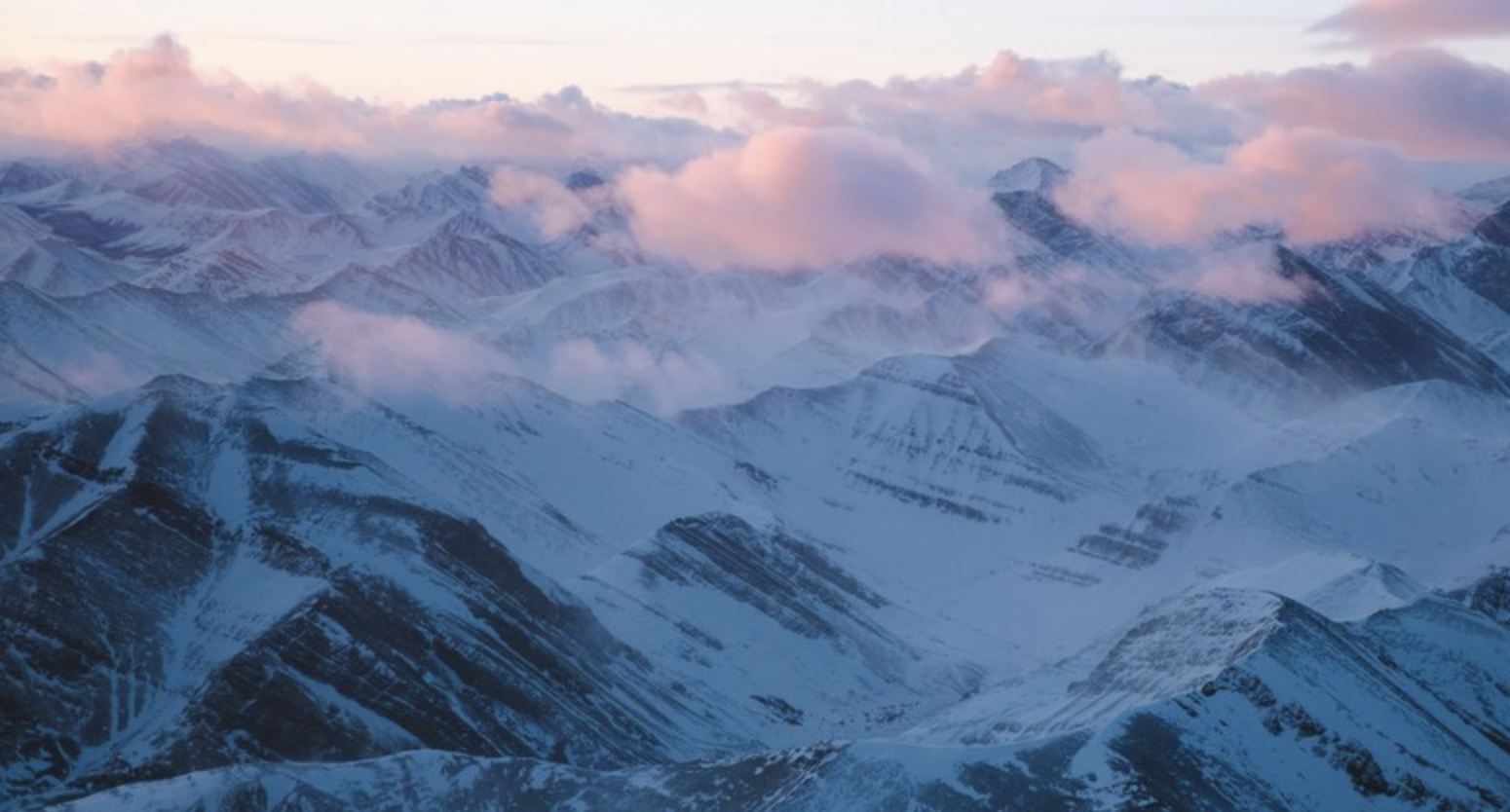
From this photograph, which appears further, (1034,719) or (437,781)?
(1034,719)

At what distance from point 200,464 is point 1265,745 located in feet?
342

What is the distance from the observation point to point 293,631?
171250 mm

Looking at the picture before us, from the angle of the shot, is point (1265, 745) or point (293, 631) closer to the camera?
point (1265, 745)

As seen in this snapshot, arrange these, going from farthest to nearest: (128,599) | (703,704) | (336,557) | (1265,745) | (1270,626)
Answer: (703,704)
(336,557)
(128,599)
(1270,626)
(1265,745)

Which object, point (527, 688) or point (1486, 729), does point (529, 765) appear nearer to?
point (527, 688)

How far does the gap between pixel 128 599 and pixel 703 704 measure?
56673 millimetres

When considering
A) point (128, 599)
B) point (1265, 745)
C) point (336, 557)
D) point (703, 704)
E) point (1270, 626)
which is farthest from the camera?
point (703, 704)

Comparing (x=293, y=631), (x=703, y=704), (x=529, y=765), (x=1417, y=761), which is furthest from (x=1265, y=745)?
(x=293, y=631)

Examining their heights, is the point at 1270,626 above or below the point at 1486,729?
above

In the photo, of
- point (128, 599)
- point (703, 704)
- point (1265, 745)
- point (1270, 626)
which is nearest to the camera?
point (1265, 745)

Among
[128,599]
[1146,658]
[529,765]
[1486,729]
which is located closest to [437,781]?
[529,765]

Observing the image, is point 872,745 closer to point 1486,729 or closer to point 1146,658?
point 1146,658

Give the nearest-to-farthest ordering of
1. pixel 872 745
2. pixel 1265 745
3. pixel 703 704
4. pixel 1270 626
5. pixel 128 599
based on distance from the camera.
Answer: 1. pixel 872 745
2. pixel 1265 745
3. pixel 1270 626
4. pixel 128 599
5. pixel 703 704

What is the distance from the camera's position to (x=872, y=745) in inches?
5320
